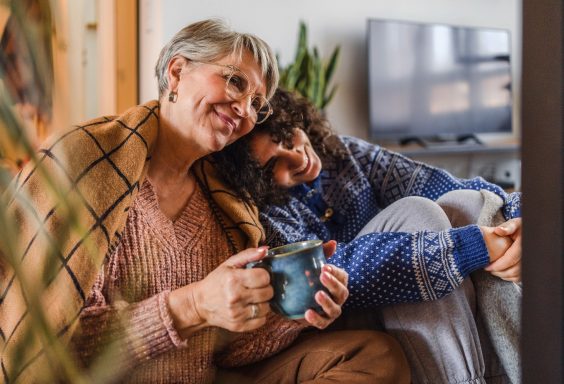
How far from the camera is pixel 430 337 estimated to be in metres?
1.16

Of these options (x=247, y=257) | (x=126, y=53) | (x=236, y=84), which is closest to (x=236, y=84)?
(x=236, y=84)

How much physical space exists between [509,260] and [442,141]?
3.36 meters

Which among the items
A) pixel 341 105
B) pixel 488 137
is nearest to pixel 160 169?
pixel 341 105

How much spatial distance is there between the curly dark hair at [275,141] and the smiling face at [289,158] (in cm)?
1

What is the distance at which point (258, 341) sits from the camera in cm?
116

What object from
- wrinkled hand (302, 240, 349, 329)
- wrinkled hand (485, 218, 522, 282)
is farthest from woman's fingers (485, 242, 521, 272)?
wrinkled hand (302, 240, 349, 329)

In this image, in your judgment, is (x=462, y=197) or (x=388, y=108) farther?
(x=388, y=108)

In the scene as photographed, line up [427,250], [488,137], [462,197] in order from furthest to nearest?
[488,137] → [462,197] → [427,250]

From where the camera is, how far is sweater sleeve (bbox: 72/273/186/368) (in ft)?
3.11

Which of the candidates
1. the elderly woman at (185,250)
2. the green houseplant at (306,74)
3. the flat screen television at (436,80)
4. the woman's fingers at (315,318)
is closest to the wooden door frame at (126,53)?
the green houseplant at (306,74)

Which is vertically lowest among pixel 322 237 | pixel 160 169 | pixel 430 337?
pixel 430 337

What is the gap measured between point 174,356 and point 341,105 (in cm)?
313

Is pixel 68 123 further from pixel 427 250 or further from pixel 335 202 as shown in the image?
pixel 335 202

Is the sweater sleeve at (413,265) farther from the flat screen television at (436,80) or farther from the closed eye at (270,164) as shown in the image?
the flat screen television at (436,80)
